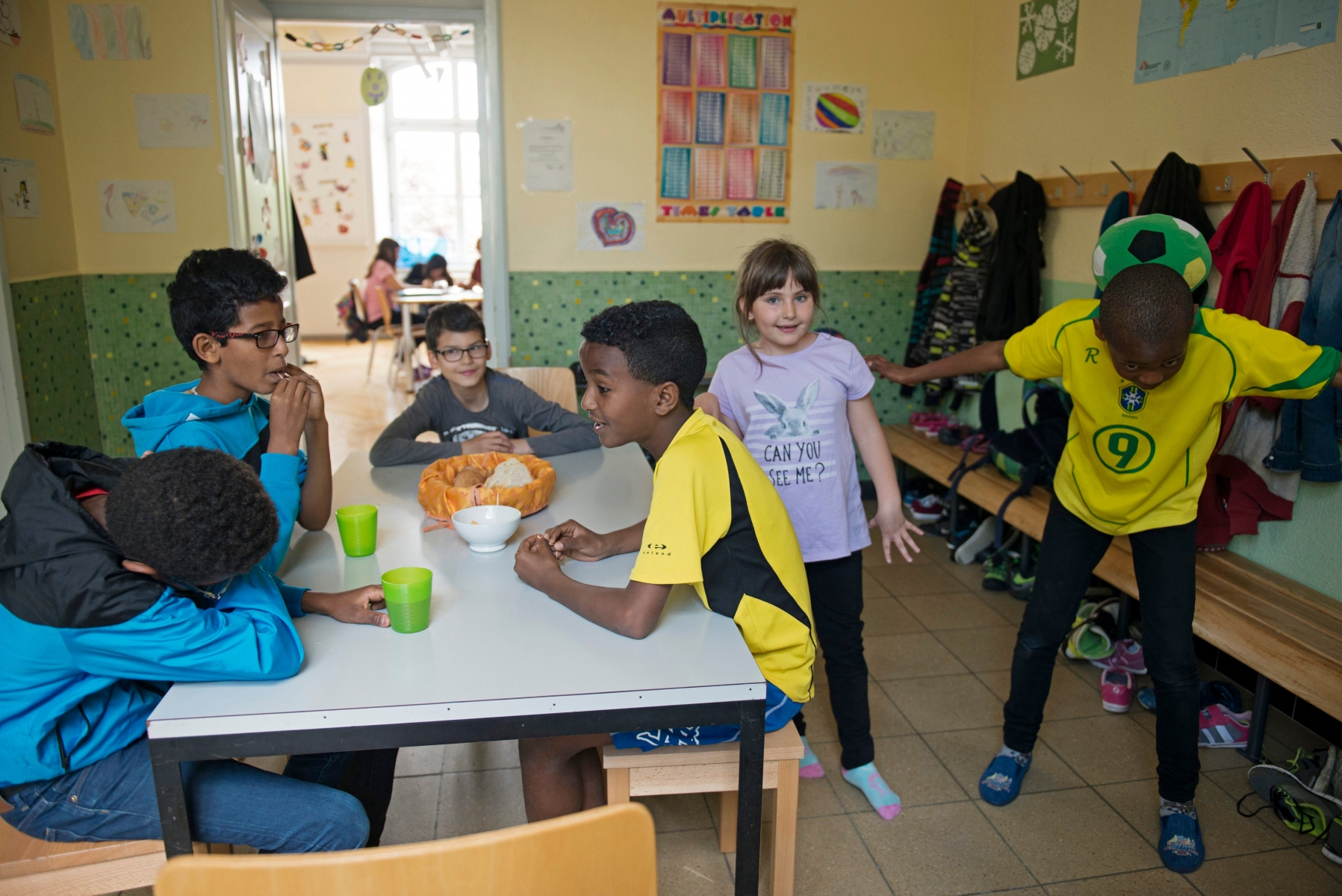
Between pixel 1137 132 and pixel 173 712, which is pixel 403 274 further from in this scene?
pixel 173 712

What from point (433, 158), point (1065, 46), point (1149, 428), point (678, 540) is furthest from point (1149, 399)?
point (433, 158)

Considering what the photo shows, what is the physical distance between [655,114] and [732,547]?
9.95 feet

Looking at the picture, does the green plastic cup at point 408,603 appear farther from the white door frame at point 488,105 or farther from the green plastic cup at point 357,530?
the white door frame at point 488,105

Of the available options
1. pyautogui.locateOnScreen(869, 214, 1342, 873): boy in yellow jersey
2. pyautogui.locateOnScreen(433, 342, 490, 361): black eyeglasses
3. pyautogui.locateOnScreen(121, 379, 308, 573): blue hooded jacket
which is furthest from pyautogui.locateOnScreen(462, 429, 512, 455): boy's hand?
pyautogui.locateOnScreen(869, 214, 1342, 873): boy in yellow jersey

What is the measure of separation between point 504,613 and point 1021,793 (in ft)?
4.71

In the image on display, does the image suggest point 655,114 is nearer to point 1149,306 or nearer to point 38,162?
point 38,162

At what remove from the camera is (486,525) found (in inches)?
67.2

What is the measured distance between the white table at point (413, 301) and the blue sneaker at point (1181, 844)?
5.86m

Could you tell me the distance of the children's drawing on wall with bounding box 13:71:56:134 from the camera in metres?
3.33

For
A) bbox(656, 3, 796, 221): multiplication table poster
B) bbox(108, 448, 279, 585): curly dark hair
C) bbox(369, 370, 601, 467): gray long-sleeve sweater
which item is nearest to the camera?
bbox(108, 448, 279, 585): curly dark hair

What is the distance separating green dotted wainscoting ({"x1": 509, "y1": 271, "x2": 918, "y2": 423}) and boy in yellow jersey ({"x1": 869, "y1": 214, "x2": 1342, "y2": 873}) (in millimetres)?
2096

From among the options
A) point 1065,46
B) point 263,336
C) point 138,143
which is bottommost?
point 263,336

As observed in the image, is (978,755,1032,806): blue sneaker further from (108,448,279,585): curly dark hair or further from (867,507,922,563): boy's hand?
(108,448,279,585): curly dark hair

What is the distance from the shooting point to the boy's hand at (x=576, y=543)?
1.66m
